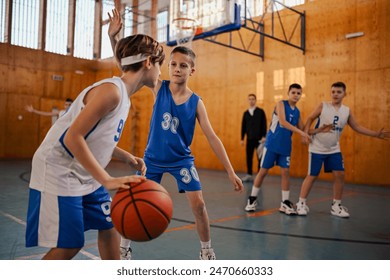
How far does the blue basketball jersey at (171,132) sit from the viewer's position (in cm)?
269

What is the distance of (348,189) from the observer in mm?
6867

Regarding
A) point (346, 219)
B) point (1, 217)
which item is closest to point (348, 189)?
point (346, 219)

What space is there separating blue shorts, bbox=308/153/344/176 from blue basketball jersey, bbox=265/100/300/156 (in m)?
0.33

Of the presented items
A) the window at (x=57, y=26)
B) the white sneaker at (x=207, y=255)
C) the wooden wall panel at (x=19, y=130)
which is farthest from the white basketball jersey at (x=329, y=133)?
the window at (x=57, y=26)

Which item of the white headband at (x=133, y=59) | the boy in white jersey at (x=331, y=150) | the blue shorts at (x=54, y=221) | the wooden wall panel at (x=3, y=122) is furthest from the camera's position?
the wooden wall panel at (x=3, y=122)

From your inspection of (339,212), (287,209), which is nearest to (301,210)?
(287,209)

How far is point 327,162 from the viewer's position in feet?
15.0

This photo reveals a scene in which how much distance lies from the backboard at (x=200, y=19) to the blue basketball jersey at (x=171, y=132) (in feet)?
19.2

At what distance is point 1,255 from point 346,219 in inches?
145

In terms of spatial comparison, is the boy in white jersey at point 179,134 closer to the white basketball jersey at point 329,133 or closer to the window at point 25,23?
the white basketball jersey at point 329,133

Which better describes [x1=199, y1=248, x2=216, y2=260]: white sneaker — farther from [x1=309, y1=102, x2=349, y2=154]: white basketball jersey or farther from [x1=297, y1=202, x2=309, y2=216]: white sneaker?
[x1=309, y1=102, x2=349, y2=154]: white basketball jersey

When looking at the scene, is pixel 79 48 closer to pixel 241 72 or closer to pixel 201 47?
pixel 201 47

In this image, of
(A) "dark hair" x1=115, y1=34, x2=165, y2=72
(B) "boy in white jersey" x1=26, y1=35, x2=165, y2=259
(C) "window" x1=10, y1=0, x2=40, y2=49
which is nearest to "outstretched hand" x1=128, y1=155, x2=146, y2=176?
(B) "boy in white jersey" x1=26, y1=35, x2=165, y2=259

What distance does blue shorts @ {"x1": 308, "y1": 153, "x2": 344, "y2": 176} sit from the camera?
4473 mm
